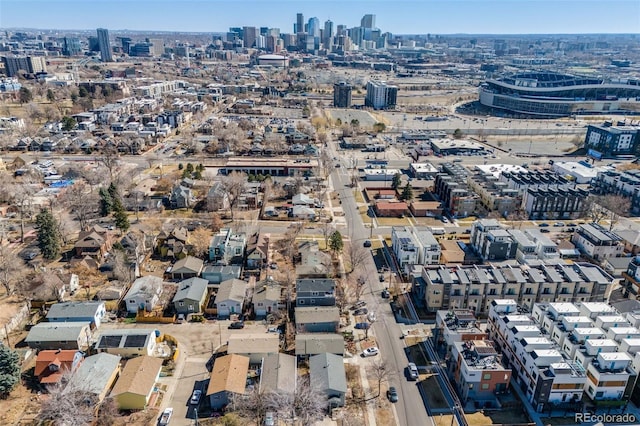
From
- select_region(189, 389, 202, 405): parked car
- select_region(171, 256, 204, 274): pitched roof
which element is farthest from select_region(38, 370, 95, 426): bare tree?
select_region(171, 256, 204, 274): pitched roof

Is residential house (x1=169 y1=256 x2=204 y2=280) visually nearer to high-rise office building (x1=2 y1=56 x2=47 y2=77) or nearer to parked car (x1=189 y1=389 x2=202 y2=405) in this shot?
parked car (x1=189 y1=389 x2=202 y2=405)

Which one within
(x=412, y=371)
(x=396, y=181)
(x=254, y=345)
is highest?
(x=396, y=181)

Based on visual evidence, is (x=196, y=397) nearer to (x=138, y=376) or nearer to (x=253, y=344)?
(x=138, y=376)

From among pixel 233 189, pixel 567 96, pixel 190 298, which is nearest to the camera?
pixel 190 298

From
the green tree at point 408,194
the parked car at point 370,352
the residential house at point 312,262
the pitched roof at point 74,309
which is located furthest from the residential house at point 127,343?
the green tree at point 408,194

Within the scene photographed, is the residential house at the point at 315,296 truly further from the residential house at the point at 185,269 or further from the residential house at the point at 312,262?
the residential house at the point at 185,269

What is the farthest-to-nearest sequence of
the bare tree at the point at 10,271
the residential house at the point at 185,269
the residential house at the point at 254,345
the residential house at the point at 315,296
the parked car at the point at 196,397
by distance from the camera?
the residential house at the point at 185,269
the bare tree at the point at 10,271
the residential house at the point at 315,296
the residential house at the point at 254,345
the parked car at the point at 196,397

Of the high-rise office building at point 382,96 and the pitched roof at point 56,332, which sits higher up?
the high-rise office building at point 382,96

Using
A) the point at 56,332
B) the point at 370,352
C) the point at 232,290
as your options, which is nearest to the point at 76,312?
the point at 56,332
